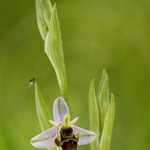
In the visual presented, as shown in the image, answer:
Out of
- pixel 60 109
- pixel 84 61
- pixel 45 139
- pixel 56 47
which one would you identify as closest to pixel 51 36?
pixel 56 47

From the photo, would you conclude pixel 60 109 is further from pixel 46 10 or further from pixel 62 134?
pixel 46 10

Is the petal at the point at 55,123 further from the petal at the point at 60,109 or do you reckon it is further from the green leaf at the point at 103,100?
the green leaf at the point at 103,100

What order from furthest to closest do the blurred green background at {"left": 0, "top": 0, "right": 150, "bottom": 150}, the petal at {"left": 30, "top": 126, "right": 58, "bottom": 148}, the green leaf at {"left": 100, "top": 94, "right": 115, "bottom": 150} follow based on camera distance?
the blurred green background at {"left": 0, "top": 0, "right": 150, "bottom": 150}
the green leaf at {"left": 100, "top": 94, "right": 115, "bottom": 150}
the petal at {"left": 30, "top": 126, "right": 58, "bottom": 148}

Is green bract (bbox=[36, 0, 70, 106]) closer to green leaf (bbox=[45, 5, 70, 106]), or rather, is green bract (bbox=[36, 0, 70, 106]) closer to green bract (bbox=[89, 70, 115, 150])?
green leaf (bbox=[45, 5, 70, 106])

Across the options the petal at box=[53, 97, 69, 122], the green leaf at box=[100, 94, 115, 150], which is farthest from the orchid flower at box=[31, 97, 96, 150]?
the green leaf at box=[100, 94, 115, 150]

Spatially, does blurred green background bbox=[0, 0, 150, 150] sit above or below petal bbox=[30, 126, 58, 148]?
above

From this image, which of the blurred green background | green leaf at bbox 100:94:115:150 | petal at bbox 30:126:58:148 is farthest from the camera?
the blurred green background

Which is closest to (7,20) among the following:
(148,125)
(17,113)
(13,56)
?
(13,56)
